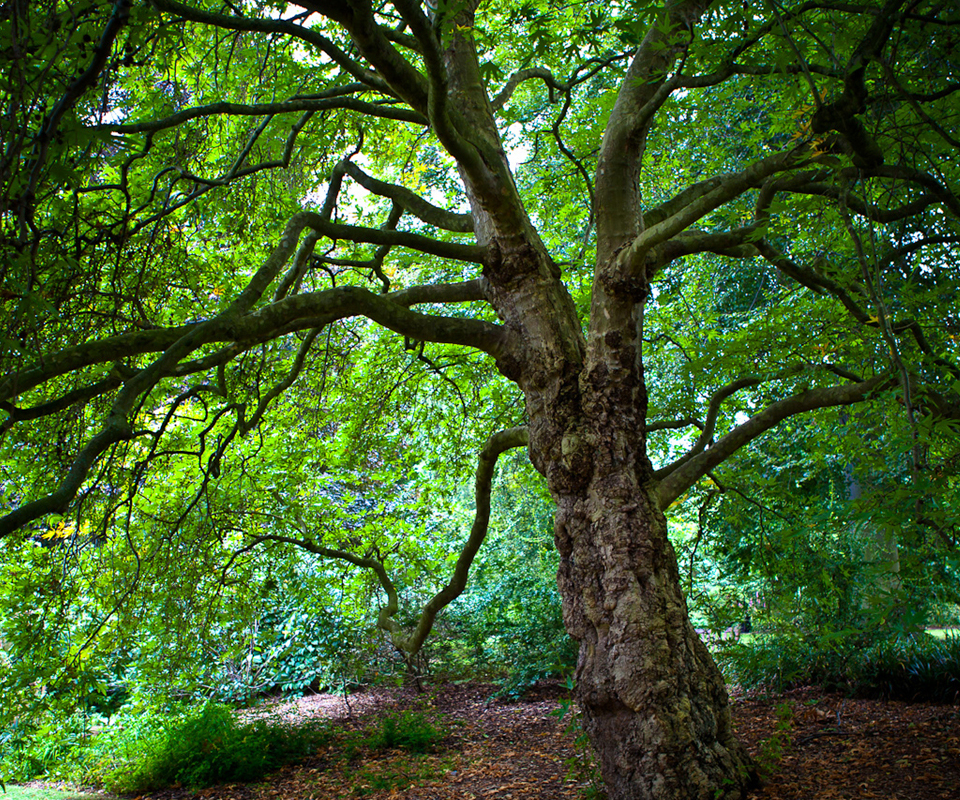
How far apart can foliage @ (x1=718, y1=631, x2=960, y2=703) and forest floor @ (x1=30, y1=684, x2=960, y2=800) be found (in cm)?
21

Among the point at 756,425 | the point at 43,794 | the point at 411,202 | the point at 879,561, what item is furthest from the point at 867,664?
the point at 43,794

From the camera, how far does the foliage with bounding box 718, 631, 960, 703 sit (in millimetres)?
5781

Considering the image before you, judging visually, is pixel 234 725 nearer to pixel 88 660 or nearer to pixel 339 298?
pixel 88 660

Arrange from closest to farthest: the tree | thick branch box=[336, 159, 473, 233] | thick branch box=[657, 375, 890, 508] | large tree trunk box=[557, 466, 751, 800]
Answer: the tree < large tree trunk box=[557, 466, 751, 800] < thick branch box=[657, 375, 890, 508] < thick branch box=[336, 159, 473, 233]

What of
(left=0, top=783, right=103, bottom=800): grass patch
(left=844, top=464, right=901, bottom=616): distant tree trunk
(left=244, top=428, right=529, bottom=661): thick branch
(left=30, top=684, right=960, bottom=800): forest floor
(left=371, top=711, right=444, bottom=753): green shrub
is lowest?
(left=30, top=684, right=960, bottom=800): forest floor

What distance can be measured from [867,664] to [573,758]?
386 cm

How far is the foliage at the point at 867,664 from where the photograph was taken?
5781 mm

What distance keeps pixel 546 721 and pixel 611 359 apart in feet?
15.8

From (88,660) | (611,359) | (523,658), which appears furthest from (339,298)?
(523,658)

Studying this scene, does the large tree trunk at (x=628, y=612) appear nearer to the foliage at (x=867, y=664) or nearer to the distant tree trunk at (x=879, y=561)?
the distant tree trunk at (x=879, y=561)

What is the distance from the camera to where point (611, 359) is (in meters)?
3.82

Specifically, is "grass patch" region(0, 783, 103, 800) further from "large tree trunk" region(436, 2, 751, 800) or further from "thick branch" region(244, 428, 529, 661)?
"large tree trunk" region(436, 2, 751, 800)

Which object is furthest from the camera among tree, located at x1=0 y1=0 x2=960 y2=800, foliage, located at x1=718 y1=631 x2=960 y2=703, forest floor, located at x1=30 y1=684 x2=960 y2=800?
foliage, located at x1=718 y1=631 x2=960 y2=703

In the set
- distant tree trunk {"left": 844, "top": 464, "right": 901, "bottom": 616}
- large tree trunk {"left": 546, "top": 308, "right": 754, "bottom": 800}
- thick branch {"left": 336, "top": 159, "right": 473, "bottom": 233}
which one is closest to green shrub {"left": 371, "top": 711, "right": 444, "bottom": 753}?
large tree trunk {"left": 546, "top": 308, "right": 754, "bottom": 800}
